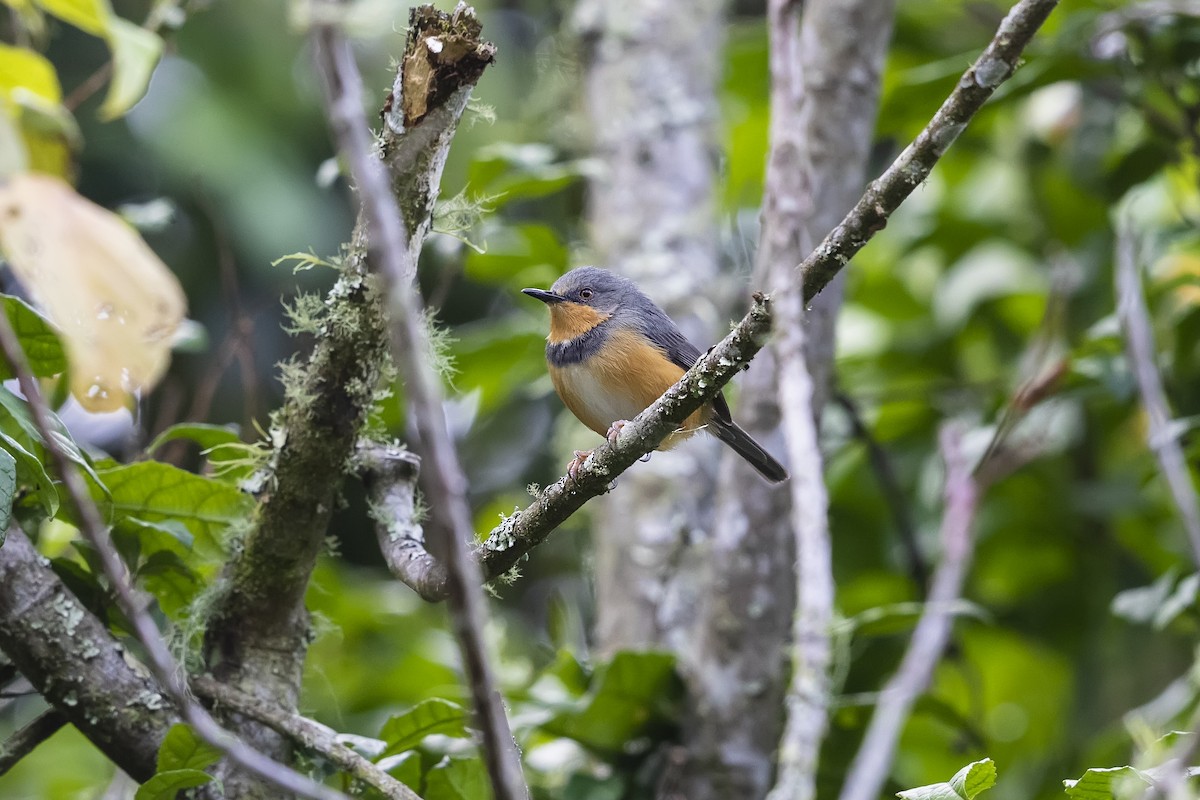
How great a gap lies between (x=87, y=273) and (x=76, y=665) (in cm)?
96

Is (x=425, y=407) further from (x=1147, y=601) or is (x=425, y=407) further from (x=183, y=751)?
(x=1147, y=601)

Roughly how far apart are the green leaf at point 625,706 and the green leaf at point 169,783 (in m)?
1.40

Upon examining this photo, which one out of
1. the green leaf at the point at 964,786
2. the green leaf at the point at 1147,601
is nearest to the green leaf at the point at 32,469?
the green leaf at the point at 964,786

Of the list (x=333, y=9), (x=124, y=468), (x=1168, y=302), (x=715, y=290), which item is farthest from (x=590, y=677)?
(x=1168, y=302)

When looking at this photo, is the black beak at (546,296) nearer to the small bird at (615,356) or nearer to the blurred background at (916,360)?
the small bird at (615,356)

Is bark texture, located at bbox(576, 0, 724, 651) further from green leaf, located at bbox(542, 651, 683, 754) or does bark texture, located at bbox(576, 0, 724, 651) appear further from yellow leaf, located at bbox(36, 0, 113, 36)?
yellow leaf, located at bbox(36, 0, 113, 36)

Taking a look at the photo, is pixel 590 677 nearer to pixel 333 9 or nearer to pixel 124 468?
pixel 124 468

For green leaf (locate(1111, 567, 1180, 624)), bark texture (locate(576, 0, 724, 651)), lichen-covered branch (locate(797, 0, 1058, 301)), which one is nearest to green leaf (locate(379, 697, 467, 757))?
lichen-covered branch (locate(797, 0, 1058, 301))

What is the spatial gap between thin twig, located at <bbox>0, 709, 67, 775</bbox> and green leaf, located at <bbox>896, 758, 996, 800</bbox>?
6.43 ft

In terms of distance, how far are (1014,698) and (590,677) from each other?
298 centimetres

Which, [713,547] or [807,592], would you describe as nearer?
[807,592]

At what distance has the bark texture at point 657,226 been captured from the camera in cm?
460

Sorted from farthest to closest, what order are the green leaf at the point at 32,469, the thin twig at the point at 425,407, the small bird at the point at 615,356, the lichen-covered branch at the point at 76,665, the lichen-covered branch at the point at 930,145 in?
the small bird at the point at 615,356, the lichen-covered branch at the point at 76,665, the green leaf at the point at 32,469, the lichen-covered branch at the point at 930,145, the thin twig at the point at 425,407

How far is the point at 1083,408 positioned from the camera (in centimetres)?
551
